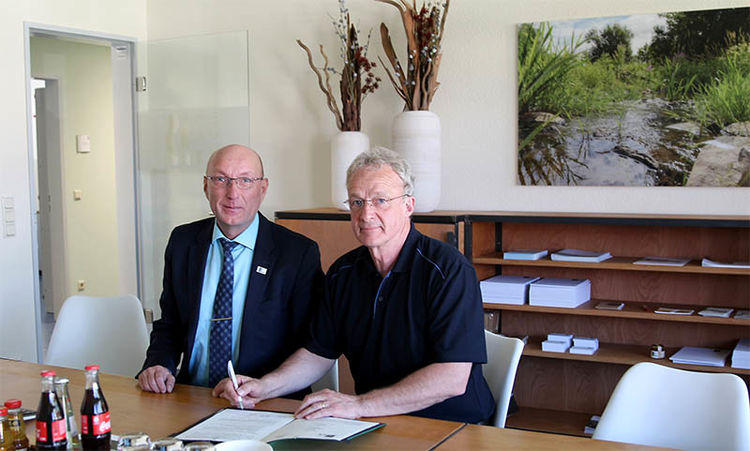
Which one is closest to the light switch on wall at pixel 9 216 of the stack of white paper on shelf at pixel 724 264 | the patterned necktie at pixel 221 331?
the patterned necktie at pixel 221 331

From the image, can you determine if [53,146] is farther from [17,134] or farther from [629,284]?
[629,284]

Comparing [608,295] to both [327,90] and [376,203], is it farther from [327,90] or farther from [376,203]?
[376,203]

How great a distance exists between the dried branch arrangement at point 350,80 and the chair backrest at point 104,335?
1.65 m

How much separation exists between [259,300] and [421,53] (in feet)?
6.08

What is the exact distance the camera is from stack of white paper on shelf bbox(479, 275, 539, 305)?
3.70 meters

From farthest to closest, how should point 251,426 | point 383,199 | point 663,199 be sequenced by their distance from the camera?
1. point 663,199
2. point 383,199
3. point 251,426

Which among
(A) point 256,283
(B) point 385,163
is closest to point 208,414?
(A) point 256,283

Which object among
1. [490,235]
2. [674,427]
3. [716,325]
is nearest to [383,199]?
[674,427]

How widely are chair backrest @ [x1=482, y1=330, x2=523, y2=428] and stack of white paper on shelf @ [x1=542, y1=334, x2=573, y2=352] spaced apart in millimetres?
1317

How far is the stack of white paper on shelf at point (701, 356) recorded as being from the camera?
3404 millimetres

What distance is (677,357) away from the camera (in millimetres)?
3484

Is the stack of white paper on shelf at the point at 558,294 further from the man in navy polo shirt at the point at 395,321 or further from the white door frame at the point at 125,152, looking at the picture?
the white door frame at the point at 125,152

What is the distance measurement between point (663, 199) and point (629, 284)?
16.7 inches

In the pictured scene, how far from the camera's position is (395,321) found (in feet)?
7.31
